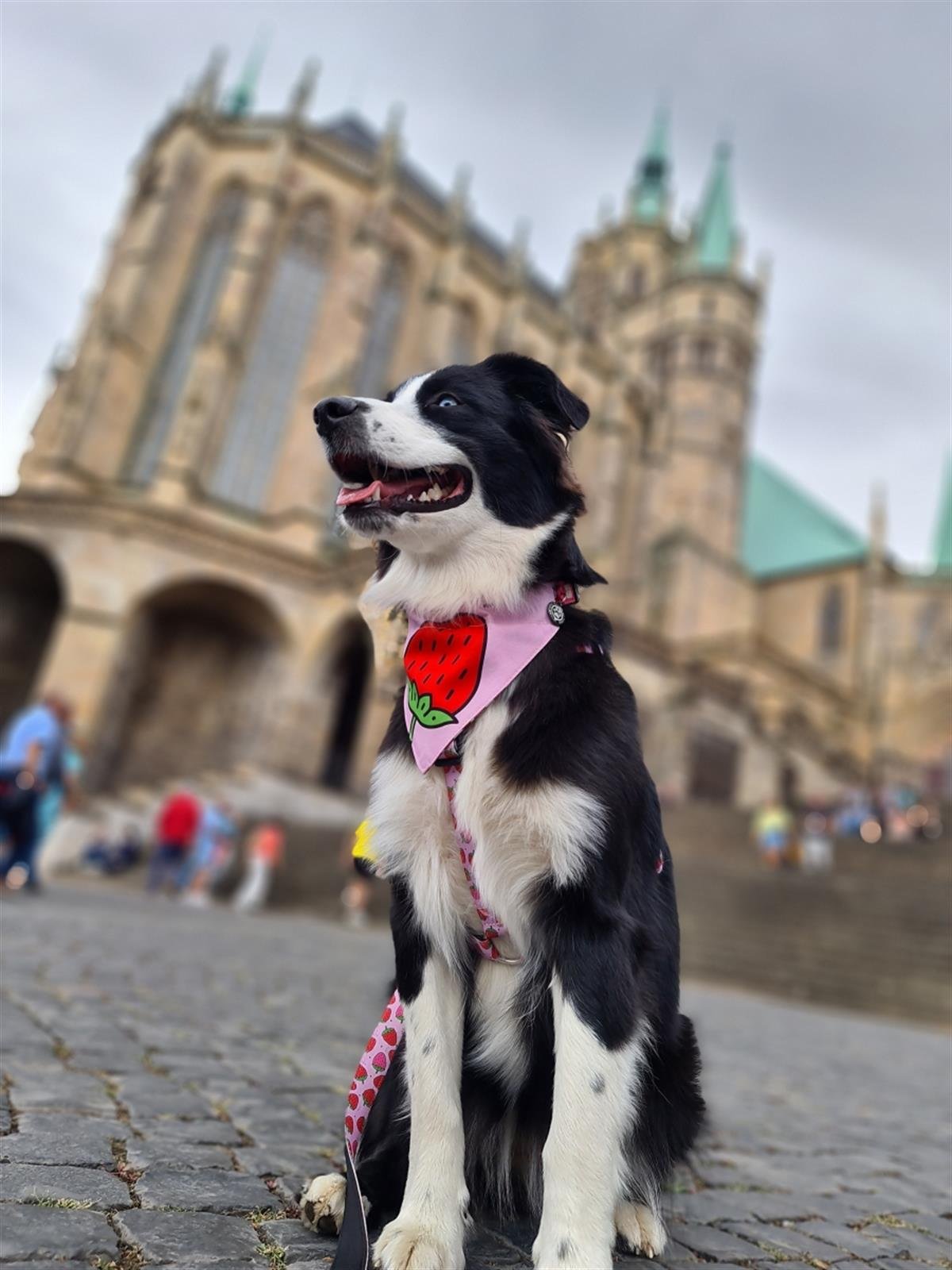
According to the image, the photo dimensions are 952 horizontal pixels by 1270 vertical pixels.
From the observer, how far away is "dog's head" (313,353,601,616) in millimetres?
1635

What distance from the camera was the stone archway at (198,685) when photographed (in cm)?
2075

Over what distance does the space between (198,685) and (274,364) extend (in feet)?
28.1

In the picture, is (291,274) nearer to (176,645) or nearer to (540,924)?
(176,645)

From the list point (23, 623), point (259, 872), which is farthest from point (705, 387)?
point (259, 872)

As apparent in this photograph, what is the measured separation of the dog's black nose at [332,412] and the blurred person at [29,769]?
656cm

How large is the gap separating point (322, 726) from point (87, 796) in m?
5.21

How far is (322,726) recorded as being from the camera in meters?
20.9

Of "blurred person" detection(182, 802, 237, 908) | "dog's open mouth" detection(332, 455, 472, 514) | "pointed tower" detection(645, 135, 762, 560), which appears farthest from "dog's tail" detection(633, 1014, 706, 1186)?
"pointed tower" detection(645, 135, 762, 560)

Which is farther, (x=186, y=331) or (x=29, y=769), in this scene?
(x=186, y=331)

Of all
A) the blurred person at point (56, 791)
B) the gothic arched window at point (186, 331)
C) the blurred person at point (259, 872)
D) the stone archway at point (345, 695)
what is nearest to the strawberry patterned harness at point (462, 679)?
the blurred person at point (56, 791)

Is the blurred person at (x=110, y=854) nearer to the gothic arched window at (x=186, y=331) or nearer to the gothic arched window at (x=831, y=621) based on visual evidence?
the gothic arched window at (x=186, y=331)

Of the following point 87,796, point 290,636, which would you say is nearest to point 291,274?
point 290,636

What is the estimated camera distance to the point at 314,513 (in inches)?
846

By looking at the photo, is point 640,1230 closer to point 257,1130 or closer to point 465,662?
point 257,1130
